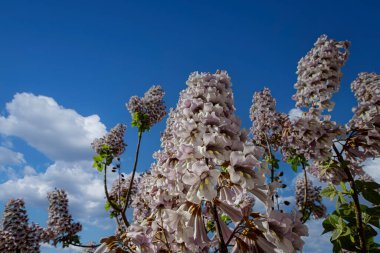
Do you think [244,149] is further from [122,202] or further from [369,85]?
[122,202]

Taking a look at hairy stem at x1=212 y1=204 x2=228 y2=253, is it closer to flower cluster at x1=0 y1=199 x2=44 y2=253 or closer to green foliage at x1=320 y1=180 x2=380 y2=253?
green foliage at x1=320 y1=180 x2=380 y2=253

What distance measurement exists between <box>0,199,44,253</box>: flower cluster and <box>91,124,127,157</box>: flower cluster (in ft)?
9.92

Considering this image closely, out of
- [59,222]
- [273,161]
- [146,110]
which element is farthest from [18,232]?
[273,161]

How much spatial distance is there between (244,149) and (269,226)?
0.66m

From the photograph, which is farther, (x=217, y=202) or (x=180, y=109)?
(x=180, y=109)

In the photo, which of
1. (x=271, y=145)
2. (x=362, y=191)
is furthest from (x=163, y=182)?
(x=271, y=145)

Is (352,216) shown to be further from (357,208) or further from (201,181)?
(201,181)

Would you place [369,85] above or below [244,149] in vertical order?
above

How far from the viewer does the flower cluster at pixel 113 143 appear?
11.3 metres

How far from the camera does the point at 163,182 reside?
3.22m

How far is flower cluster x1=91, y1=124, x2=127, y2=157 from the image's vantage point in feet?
37.2

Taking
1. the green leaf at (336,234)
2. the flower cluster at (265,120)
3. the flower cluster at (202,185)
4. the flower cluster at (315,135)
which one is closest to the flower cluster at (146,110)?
the flower cluster at (265,120)

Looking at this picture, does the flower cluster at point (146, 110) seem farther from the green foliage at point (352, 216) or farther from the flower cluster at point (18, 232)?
the green foliage at point (352, 216)

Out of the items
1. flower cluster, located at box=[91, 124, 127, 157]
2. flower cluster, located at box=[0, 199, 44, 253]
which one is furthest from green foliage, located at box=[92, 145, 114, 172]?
flower cluster, located at box=[0, 199, 44, 253]
